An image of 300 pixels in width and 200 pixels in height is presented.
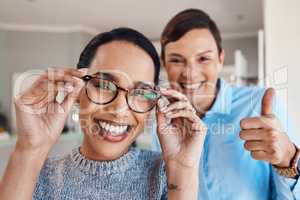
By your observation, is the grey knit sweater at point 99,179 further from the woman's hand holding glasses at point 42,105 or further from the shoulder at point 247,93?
the shoulder at point 247,93

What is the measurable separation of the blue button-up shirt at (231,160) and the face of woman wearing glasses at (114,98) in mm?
68

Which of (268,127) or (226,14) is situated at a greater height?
(226,14)

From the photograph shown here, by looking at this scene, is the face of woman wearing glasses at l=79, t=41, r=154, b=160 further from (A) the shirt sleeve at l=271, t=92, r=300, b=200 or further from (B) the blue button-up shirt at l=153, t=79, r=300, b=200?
(A) the shirt sleeve at l=271, t=92, r=300, b=200

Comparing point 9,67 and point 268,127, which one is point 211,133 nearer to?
point 268,127

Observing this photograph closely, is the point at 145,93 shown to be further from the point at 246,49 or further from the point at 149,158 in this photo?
the point at 246,49

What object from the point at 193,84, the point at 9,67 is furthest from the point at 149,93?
the point at 9,67

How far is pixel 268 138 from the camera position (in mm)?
→ 393

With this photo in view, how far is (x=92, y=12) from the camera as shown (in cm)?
49

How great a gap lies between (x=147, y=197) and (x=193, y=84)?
7.4 inches

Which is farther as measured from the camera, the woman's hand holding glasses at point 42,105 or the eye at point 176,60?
the eye at point 176,60

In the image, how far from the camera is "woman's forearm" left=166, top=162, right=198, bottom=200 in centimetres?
38

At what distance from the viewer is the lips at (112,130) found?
0.40 metres

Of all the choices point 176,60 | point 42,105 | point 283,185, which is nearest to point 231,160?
point 283,185

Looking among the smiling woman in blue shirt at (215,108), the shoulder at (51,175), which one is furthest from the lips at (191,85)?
the shoulder at (51,175)
